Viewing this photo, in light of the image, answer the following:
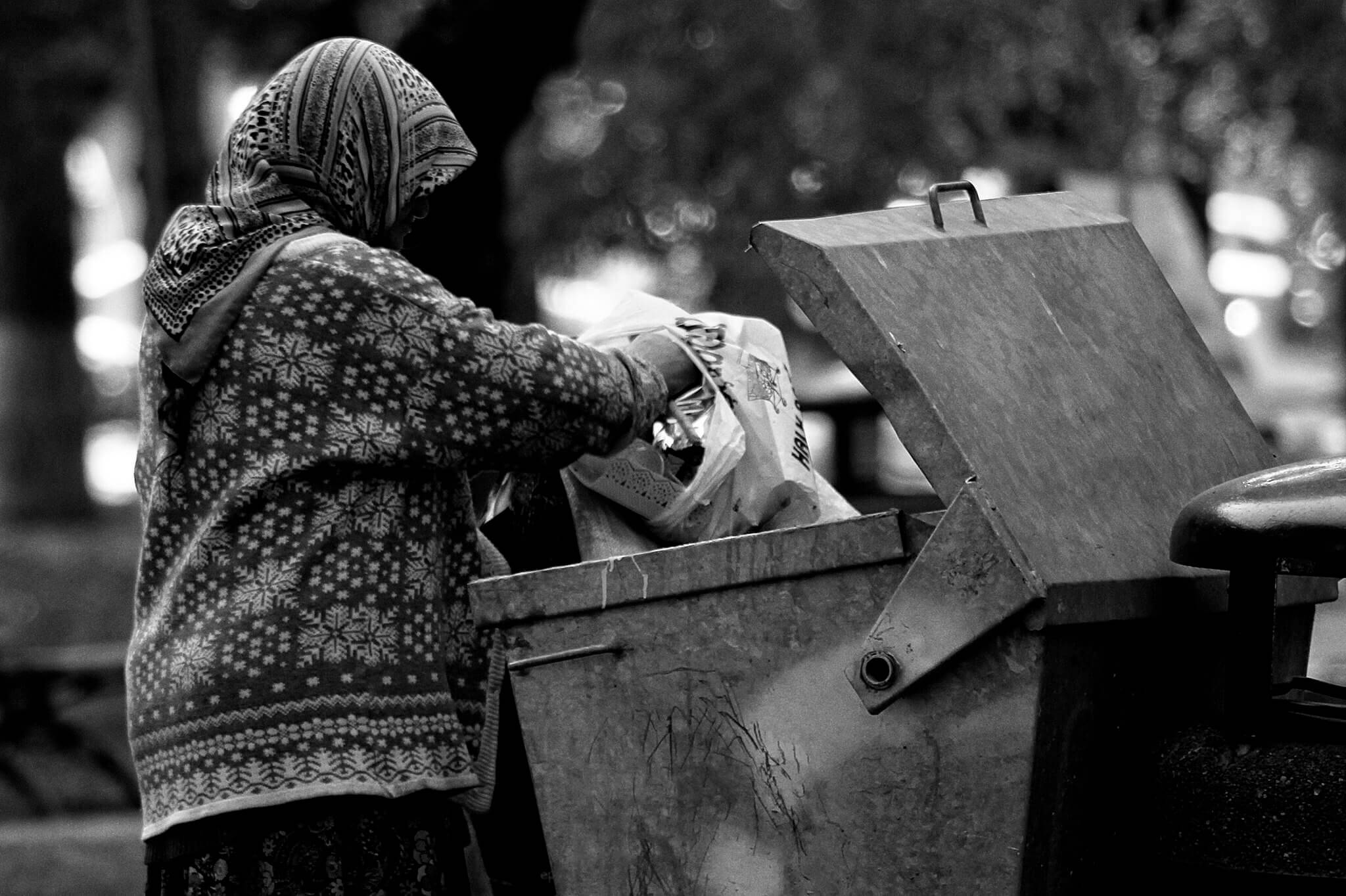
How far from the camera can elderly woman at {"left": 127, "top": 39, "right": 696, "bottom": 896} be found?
7.50ft

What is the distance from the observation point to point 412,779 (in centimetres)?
231

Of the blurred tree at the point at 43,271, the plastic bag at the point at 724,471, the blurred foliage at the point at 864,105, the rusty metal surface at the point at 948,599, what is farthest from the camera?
the blurred tree at the point at 43,271

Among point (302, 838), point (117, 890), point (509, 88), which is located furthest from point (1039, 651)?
point (117, 890)

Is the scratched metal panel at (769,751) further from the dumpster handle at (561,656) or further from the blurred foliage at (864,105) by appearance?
the blurred foliage at (864,105)

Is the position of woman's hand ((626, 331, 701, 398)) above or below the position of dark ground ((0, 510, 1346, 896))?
above

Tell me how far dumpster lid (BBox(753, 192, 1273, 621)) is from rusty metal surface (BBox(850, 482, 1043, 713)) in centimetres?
3

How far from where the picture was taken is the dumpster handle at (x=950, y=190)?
2.52 meters

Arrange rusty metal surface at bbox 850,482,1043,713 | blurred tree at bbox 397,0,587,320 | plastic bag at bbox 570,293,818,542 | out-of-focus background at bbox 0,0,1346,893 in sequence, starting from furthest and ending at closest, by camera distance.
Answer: out-of-focus background at bbox 0,0,1346,893 < blurred tree at bbox 397,0,587,320 < plastic bag at bbox 570,293,818,542 < rusty metal surface at bbox 850,482,1043,713

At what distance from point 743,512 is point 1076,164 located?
7.90m

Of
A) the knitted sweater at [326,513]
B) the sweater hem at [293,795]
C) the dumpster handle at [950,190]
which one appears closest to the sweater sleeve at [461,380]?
the knitted sweater at [326,513]

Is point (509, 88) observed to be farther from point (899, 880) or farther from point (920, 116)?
→ point (920, 116)

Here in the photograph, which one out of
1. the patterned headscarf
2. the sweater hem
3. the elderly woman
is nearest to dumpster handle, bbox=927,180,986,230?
the elderly woman

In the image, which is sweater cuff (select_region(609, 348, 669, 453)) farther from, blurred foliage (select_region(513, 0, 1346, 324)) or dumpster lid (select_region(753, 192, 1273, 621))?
blurred foliage (select_region(513, 0, 1346, 324))

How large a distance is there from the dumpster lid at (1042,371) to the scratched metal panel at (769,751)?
0.18 m
